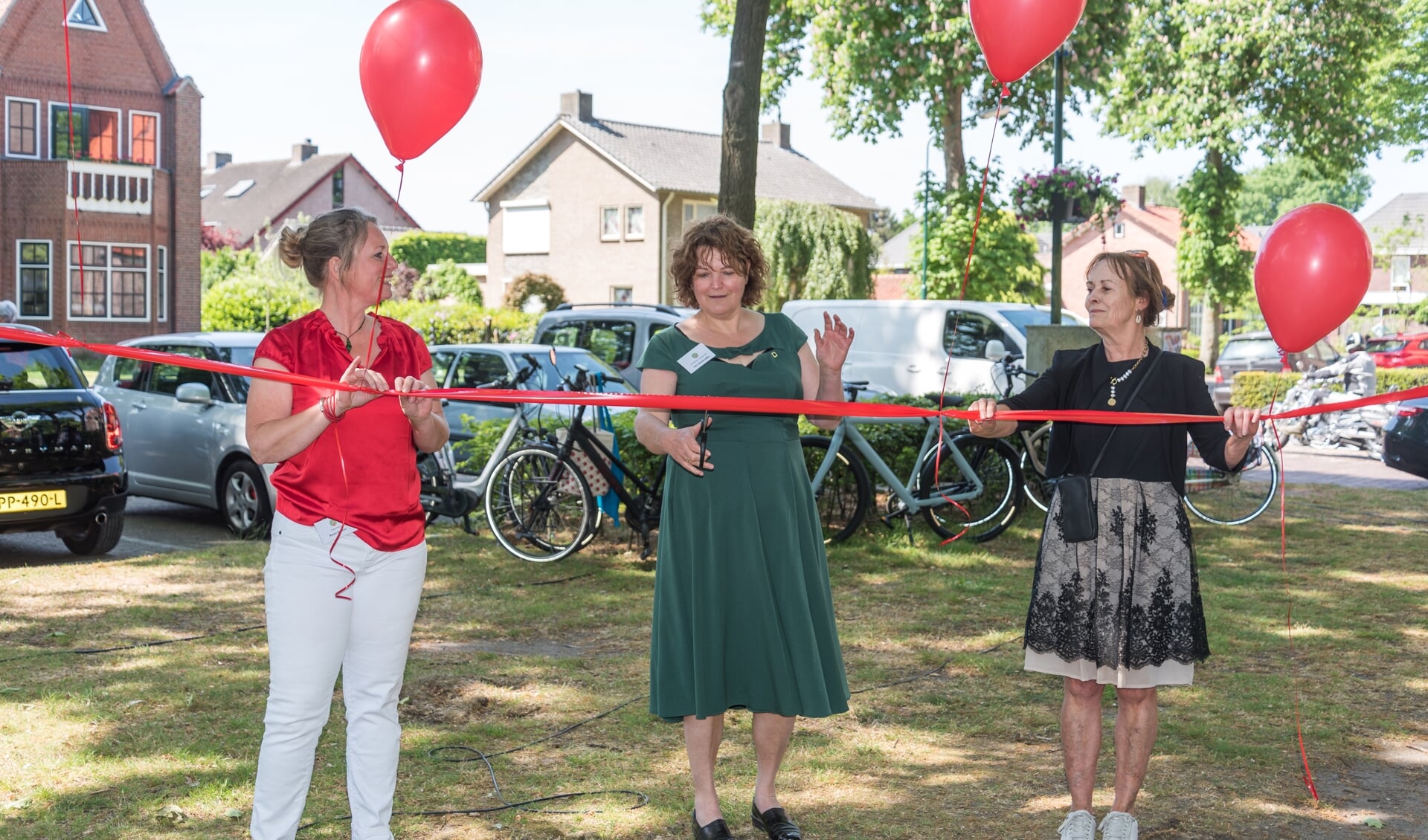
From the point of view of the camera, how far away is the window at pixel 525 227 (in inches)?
2021

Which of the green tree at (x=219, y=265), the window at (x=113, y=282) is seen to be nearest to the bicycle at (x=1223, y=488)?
the window at (x=113, y=282)

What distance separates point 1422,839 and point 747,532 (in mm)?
2377

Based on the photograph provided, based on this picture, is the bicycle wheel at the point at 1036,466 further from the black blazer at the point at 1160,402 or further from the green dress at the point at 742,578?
the green dress at the point at 742,578

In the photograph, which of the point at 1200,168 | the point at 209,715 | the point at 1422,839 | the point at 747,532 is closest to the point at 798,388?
the point at 747,532

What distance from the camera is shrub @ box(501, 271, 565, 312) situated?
42500mm

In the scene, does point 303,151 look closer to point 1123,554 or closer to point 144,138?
point 144,138

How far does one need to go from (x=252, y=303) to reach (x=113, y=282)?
3.54 meters

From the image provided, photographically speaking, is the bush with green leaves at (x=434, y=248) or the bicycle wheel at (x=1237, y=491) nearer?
the bicycle wheel at (x=1237, y=491)

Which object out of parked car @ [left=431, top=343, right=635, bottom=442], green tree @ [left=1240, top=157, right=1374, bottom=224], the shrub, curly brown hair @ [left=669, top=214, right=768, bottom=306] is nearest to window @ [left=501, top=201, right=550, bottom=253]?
the shrub

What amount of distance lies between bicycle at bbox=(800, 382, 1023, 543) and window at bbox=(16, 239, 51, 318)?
99.4 feet

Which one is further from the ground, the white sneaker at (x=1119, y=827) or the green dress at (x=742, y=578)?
the green dress at (x=742, y=578)

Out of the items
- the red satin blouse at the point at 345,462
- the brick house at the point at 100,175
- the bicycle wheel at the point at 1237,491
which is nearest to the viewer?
the red satin blouse at the point at 345,462

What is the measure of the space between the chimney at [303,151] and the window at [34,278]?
36935 mm

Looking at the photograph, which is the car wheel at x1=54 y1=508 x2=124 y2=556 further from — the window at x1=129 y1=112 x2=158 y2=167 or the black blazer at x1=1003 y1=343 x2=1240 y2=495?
the window at x1=129 y1=112 x2=158 y2=167
